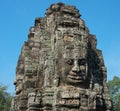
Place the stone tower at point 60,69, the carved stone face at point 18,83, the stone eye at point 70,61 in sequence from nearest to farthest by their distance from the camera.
Answer: the stone tower at point 60,69 → the stone eye at point 70,61 → the carved stone face at point 18,83

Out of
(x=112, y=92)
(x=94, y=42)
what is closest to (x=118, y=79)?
(x=112, y=92)

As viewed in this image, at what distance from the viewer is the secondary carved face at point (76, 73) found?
11.7 meters

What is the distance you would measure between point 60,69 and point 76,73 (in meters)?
0.71

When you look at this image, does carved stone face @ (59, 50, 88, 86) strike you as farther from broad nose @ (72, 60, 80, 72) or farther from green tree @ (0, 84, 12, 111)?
green tree @ (0, 84, 12, 111)

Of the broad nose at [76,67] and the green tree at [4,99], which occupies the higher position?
the green tree at [4,99]

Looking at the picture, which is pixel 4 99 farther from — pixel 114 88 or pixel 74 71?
pixel 74 71

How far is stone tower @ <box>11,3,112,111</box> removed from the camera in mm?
11594

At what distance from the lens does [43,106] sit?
11.7m

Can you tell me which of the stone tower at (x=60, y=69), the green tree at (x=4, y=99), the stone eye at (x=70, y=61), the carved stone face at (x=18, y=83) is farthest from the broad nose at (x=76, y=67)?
the green tree at (x=4, y=99)

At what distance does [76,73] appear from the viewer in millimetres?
Answer: 11773

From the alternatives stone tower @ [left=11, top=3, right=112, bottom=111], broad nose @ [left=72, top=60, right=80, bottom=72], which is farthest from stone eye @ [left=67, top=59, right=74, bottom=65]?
broad nose @ [left=72, top=60, right=80, bottom=72]

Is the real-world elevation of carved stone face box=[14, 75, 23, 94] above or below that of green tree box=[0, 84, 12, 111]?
below

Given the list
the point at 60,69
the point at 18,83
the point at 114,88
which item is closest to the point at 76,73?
the point at 60,69

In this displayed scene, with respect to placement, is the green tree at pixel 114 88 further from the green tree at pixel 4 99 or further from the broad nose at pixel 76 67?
the broad nose at pixel 76 67
